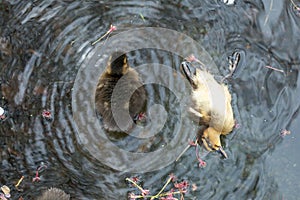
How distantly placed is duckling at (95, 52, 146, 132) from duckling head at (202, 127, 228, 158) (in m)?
0.63

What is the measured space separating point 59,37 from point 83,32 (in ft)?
0.72

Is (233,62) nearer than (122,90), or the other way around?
(122,90)

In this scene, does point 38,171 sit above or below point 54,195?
above

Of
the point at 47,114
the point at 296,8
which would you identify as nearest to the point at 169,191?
the point at 47,114

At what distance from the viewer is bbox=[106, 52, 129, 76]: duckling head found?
4223mm

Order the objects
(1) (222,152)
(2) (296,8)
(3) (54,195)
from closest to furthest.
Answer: (3) (54,195), (1) (222,152), (2) (296,8)

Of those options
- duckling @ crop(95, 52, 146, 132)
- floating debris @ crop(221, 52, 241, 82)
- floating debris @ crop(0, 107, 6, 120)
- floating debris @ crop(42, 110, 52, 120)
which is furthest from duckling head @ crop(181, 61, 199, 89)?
floating debris @ crop(0, 107, 6, 120)

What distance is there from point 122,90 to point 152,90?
0.36 metres

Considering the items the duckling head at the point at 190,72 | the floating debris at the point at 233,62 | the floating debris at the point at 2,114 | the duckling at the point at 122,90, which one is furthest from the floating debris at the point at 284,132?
the floating debris at the point at 2,114

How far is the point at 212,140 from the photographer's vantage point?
430cm

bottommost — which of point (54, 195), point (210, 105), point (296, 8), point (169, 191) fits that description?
point (169, 191)

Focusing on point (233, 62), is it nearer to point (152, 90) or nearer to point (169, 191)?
point (152, 90)

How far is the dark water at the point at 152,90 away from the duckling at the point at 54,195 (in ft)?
0.25

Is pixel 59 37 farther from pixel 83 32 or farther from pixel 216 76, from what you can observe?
pixel 216 76
